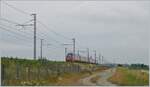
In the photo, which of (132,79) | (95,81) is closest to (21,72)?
(95,81)

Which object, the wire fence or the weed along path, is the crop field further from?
the weed along path

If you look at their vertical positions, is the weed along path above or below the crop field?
below

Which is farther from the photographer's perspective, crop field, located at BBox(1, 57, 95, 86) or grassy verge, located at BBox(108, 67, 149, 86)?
grassy verge, located at BBox(108, 67, 149, 86)

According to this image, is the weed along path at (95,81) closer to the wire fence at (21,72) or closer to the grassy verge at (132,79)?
the grassy verge at (132,79)

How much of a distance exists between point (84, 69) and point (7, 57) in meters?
54.8

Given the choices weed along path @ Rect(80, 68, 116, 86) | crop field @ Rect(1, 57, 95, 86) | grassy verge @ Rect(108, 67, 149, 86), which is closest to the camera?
crop field @ Rect(1, 57, 95, 86)

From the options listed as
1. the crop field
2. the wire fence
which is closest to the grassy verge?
the crop field

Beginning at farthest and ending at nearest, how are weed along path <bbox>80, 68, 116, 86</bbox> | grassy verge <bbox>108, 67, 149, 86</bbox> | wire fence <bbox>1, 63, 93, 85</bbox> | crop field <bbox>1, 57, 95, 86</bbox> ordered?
weed along path <bbox>80, 68, 116, 86</bbox>, grassy verge <bbox>108, 67, 149, 86</bbox>, crop field <bbox>1, 57, 95, 86</bbox>, wire fence <bbox>1, 63, 93, 85</bbox>

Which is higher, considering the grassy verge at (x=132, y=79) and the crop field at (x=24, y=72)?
the crop field at (x=24, y=72)

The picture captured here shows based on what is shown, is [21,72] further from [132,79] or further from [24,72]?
[132,79]

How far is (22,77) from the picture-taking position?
1377 inches

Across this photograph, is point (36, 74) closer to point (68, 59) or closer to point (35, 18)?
point (35, 18)

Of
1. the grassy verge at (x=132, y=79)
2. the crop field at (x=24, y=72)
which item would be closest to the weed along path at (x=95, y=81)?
the grassy verge at (x=132, y=79)

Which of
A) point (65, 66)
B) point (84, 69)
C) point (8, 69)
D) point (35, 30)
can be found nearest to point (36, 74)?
point (35, 30)
